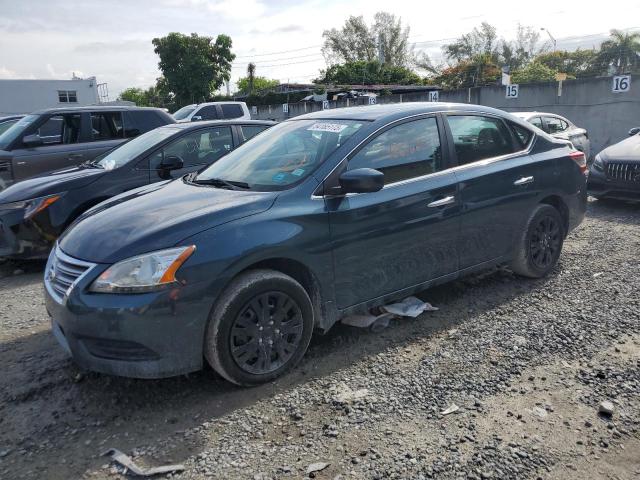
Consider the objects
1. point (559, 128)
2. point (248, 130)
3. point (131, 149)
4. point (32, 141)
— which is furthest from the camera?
point (559, 128)

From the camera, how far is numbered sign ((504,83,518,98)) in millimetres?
18273

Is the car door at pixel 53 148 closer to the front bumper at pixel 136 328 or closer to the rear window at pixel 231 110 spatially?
the front bumper at pixel 136 328

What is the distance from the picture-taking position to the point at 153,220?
342cm

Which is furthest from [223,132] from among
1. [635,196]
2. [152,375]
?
[635,196]

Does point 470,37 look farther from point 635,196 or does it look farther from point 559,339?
point 559,339

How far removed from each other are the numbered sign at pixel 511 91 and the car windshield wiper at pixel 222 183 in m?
16.4

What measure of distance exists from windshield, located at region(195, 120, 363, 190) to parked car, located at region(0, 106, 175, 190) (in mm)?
4506

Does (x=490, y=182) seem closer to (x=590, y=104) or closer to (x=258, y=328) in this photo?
(x=258, y=328)

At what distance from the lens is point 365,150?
4.00m

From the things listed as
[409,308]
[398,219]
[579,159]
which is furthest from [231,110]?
[398,219]

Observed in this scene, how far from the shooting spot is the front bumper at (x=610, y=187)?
8336 mm

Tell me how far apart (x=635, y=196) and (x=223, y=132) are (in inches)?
243

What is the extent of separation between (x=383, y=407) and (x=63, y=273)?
6.86 feet

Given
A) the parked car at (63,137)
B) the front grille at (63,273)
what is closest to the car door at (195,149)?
the parked car at (63,137)
